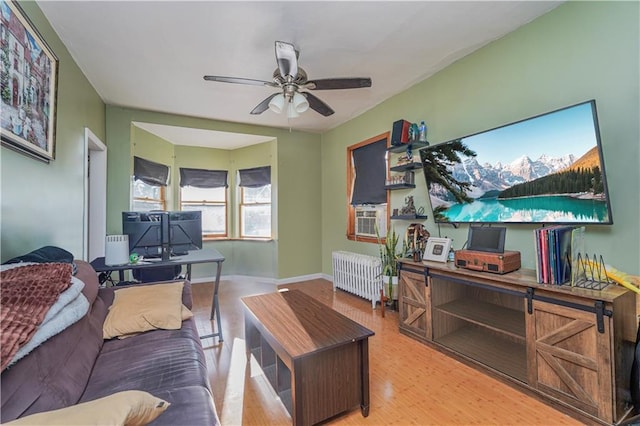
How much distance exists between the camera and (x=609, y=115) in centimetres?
190

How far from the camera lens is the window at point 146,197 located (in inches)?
173

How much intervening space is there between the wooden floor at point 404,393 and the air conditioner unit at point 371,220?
5.21 feet

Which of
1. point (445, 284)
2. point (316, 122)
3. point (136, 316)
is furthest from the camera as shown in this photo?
point (316, 122)

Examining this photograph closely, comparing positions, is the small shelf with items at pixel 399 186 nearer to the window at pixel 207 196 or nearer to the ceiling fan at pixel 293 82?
the ceiling fan at pixel 293 82

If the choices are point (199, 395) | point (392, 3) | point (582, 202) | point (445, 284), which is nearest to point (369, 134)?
point (392, 3)

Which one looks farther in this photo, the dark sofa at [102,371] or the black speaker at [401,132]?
the black speaker at [401,132]

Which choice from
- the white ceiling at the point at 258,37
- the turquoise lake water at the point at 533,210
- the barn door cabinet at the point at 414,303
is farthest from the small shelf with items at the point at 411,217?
the white ceiling at the point at 258,37

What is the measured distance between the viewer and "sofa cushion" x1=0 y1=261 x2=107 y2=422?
92 cm

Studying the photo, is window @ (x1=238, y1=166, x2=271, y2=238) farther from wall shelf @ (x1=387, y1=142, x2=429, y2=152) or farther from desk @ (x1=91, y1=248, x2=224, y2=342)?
wall shelf @ (x1=387, y1=142, x2=429, y2=152)

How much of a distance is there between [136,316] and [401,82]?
3.52m

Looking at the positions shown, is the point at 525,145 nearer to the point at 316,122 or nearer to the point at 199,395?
the point at 199,395

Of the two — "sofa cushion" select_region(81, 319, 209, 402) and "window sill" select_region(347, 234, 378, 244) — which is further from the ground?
"window sill" select_region(347, 234, 378, 244)

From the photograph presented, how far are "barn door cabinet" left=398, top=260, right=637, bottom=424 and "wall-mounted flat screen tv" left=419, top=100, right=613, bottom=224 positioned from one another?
1.70 ft

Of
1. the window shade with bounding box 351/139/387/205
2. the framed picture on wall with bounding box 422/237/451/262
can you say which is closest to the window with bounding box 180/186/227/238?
the window shade with bounding box 351/139/387/205
